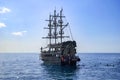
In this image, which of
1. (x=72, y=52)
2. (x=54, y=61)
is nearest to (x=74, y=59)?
(x=72, y=52)

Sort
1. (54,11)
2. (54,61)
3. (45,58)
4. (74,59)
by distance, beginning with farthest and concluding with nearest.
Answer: (54,11)
(45,58)
(54,61)
(74,59)

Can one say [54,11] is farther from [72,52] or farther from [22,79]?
[22,79]

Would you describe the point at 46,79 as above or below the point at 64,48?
below

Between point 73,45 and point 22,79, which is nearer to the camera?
point 22,79

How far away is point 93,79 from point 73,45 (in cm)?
3077

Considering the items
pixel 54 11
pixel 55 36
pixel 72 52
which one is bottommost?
pixel 72 52

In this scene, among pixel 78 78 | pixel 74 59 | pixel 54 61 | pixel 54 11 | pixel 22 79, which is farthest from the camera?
pixel 54 11

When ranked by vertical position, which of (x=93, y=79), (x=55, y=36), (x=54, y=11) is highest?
(x=54, y=11)

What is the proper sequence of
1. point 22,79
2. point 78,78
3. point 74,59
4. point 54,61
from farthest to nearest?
1. point 54,61
2. point 74,59
3. point 78,78
4. point 22,79

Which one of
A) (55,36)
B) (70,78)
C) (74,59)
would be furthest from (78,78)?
(55,36)

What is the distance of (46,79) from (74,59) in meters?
27.8

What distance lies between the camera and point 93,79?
5650 centimetres

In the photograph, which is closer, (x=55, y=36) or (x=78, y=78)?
(x=78, y=78)

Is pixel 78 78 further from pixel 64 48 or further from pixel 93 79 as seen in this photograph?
pixel 64 48
